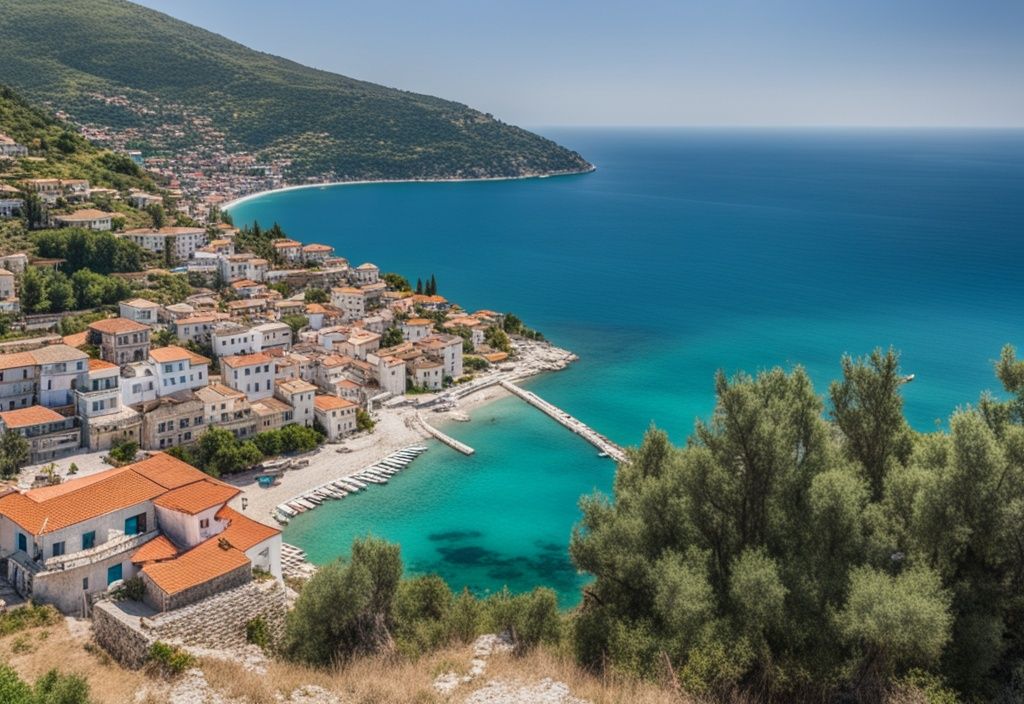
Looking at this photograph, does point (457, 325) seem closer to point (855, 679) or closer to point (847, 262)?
point (855, 679)

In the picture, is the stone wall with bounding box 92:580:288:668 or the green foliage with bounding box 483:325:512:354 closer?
the stone wall with bounding box 92:580:288:668

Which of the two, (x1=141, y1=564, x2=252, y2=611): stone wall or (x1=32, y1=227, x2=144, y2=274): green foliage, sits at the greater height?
(x1=32, y1=227, x2=144, y2=274): green foliage

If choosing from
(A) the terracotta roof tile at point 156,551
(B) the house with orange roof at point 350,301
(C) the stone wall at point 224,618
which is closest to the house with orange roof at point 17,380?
(A) the terracotta roof tile at point 156,551

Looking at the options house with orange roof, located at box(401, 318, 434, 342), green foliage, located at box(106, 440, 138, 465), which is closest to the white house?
green foliage, located at box(106, 440, 138, 465)

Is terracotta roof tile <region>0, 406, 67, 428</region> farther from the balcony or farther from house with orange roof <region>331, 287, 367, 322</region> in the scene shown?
house with orange roof <region>331, 287, 367, 322</region>

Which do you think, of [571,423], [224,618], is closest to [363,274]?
[571,423]
